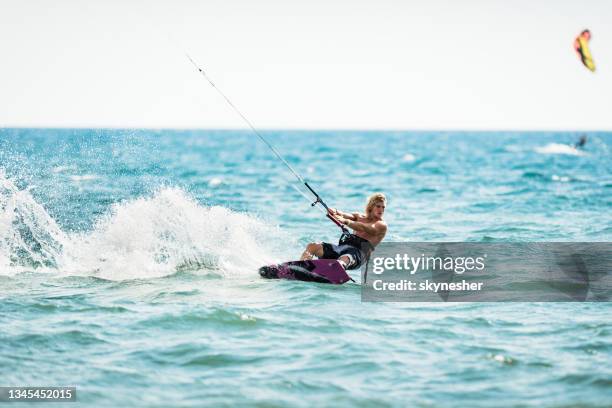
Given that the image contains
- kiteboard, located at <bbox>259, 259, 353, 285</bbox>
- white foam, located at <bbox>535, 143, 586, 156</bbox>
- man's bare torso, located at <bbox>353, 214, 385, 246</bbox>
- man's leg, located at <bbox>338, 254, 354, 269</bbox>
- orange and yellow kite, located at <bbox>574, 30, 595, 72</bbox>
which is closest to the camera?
Answer: kiteboard, located at <bbox>259, 259, 353, 285</bbox>

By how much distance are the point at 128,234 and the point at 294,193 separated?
17.1m

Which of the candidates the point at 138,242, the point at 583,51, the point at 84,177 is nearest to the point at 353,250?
the point at 138,242

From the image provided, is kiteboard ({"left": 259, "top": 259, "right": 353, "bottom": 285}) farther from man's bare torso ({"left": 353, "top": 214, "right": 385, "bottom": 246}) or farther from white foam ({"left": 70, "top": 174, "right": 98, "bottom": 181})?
white foam ({"left": 70, "top": 174, "right": 98, "bottom": 181})

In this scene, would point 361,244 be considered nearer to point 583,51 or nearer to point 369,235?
point 369,235

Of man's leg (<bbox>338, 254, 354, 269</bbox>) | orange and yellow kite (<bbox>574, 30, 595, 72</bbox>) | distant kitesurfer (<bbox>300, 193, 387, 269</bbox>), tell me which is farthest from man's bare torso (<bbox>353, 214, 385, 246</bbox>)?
orange and yellow kite (<bbox>574, 30, 595, 72</bbox>)

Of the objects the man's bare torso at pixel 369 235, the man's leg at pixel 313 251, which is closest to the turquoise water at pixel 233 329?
the man's leg at pixel 313 251

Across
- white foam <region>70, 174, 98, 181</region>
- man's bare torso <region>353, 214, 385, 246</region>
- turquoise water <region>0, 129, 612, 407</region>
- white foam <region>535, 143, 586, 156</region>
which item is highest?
white foam <region>535, 143, 586, 156</region>

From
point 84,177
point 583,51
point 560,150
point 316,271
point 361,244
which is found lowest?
point 316,271

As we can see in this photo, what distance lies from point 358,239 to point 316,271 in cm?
92

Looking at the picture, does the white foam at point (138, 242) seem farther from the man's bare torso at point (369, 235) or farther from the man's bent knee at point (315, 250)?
the man's bare torso at point (369, 235)

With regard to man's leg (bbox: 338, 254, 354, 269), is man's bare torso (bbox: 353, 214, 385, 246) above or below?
above

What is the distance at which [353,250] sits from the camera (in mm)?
11820

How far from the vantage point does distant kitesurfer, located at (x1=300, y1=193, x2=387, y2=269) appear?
456 inches

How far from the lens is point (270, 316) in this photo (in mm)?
9492
